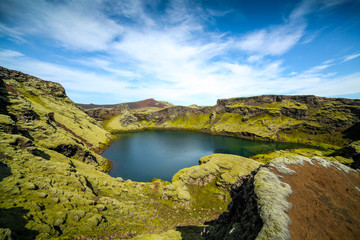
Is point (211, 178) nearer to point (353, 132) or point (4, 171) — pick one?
point (4, 171)

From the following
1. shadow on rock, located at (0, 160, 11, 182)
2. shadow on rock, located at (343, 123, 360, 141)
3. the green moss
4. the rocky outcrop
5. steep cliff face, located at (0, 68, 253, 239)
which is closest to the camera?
the green moss

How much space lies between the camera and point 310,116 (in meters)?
175

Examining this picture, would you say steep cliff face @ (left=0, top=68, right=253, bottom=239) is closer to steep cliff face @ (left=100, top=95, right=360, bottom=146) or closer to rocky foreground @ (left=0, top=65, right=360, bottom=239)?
rocky foreground @ (left=0, top=65, right=360, bottom=239)

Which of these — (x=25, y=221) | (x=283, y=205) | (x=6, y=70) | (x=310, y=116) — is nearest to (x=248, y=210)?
(x=283, y=205)

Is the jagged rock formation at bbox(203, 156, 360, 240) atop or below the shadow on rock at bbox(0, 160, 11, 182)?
atop

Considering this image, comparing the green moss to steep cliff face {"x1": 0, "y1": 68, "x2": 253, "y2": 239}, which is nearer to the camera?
the green moss

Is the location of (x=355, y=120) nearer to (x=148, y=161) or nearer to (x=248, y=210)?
(x=148, y=161)

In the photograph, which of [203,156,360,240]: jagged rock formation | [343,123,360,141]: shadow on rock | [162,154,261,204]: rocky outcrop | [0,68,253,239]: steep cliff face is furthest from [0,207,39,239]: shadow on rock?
[343,123,360,141]: shadow on rock

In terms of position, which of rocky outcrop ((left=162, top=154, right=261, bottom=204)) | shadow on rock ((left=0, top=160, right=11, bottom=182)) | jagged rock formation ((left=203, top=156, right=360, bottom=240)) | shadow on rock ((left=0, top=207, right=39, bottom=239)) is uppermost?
jagged rock formation ((left=203, top=156, right=360, bottom=240))

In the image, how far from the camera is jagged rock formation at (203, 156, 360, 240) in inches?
352

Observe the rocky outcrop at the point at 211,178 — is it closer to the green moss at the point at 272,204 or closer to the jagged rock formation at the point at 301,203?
the jagged rock formation at the point at 301,203

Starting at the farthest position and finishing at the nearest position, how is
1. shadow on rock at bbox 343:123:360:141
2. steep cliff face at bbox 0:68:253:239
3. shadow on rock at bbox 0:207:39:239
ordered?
shadow on rock at bbox 343:123:360:141
steep cliff face at bbox 0:68:253:239
shadow on rock at bbox 0:207:39:239

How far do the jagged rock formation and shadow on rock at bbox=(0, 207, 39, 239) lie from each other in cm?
2058

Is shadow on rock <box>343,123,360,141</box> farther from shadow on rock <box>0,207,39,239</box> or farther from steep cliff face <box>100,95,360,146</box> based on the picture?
shadow on rock <box>0,207,39,239</box>
